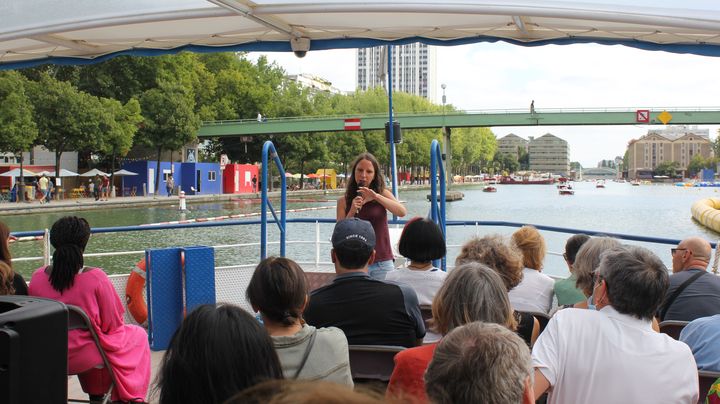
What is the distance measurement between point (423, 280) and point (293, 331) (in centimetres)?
123

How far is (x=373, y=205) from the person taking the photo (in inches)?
179

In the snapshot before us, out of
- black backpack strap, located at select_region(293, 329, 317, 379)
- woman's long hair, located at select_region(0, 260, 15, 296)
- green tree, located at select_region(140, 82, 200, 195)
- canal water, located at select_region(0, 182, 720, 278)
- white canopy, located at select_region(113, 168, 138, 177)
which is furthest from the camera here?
white canopy, located at select_region(113, 168, 138, 177)

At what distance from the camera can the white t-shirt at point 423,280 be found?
3246 mm

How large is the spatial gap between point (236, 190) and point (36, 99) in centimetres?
1824

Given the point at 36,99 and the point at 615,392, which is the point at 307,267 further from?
the point at 36,99

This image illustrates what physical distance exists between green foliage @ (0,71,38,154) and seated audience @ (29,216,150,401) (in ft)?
97.6

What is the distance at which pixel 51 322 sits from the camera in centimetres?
130

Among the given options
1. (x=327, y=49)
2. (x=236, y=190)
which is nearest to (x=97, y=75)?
(x=236, y=190)

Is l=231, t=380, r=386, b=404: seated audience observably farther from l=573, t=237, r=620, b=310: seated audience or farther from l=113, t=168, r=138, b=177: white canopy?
l=113, t=168, r=138, b=177: white canopy

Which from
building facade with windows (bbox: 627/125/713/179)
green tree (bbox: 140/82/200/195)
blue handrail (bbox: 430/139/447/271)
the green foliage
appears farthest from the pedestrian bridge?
building facade with windows (bbox: 627/125/713/179)

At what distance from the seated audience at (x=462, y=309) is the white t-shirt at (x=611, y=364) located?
176 mm

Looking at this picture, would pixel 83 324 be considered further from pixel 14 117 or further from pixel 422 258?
pixel 14 117

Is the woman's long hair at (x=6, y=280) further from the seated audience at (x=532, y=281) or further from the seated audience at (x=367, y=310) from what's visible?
the seated audience at (x=532, y=281)

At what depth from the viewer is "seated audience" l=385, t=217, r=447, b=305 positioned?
10.7 ft
